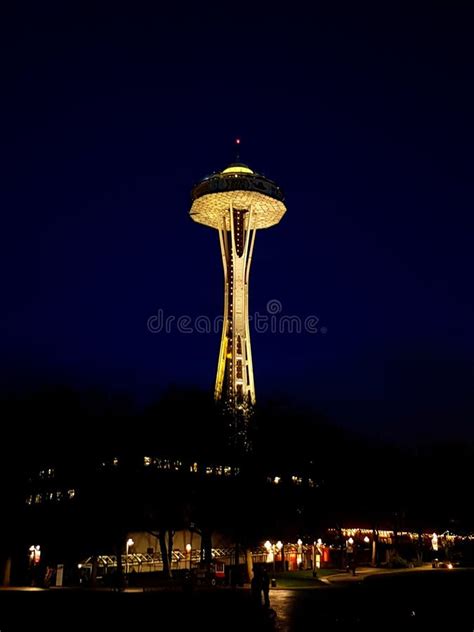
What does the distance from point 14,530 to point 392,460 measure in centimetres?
4205

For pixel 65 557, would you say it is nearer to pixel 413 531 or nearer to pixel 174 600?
pixel 174 600

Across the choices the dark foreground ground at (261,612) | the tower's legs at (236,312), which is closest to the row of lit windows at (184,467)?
the dark foreground ground at (261,612)

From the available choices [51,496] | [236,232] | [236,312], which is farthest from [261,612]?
[236,232]

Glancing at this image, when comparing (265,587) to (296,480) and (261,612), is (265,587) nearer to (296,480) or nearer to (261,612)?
(261,612)

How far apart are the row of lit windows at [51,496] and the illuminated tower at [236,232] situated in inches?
1447

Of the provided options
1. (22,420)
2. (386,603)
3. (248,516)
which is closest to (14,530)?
(22,420)

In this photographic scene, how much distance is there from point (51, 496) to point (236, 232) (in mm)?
52848

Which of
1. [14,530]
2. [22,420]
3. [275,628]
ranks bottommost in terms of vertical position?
[275,628]

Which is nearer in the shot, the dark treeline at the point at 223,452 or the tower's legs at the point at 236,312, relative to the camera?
the dark treeline at the point at 223,452

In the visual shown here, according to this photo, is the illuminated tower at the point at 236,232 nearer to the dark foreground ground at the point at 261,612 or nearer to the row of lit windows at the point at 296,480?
the row of lit windows at the point at 296,480

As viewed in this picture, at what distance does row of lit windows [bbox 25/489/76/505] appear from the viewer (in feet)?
184

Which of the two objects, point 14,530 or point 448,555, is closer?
point 14,530

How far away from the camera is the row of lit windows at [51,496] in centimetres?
5603

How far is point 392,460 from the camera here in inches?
2975
